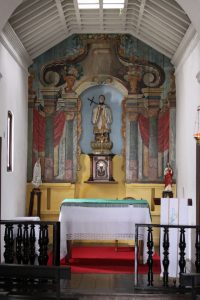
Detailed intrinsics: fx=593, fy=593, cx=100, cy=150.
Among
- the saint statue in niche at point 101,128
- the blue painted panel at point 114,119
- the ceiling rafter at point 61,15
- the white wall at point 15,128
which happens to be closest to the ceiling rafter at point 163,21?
the ceiling rafter at point 61,15

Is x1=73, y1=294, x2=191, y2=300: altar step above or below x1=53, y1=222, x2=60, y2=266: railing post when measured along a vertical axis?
below

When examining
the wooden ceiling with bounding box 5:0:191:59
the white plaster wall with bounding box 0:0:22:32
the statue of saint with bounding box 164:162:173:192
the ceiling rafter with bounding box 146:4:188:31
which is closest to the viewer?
the white plaster wall with bounding box 0:0:22:32

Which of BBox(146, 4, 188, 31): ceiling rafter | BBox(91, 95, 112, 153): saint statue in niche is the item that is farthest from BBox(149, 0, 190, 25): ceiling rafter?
BBox(91, 95, 112, 153): saint statue in niche

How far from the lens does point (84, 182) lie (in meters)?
15.1

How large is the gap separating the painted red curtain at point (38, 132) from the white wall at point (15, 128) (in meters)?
0.42

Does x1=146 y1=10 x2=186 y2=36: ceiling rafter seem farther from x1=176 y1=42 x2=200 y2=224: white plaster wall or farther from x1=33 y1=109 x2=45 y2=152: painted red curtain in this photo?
x1=33 y1=109 x2=45 y2=152: painted red curtain

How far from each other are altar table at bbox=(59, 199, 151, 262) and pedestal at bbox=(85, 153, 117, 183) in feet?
10.9

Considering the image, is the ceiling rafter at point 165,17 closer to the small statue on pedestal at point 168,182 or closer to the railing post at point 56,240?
the small statue on pedestal at point 168,182

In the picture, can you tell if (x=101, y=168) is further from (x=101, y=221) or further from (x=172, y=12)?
(x=172, y=12)

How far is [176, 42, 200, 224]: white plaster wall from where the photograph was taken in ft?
38.7

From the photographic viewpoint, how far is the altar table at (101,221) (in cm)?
1148

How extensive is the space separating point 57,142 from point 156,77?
304cm

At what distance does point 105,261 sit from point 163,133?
4.53 meters

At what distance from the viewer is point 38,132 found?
1517cm
